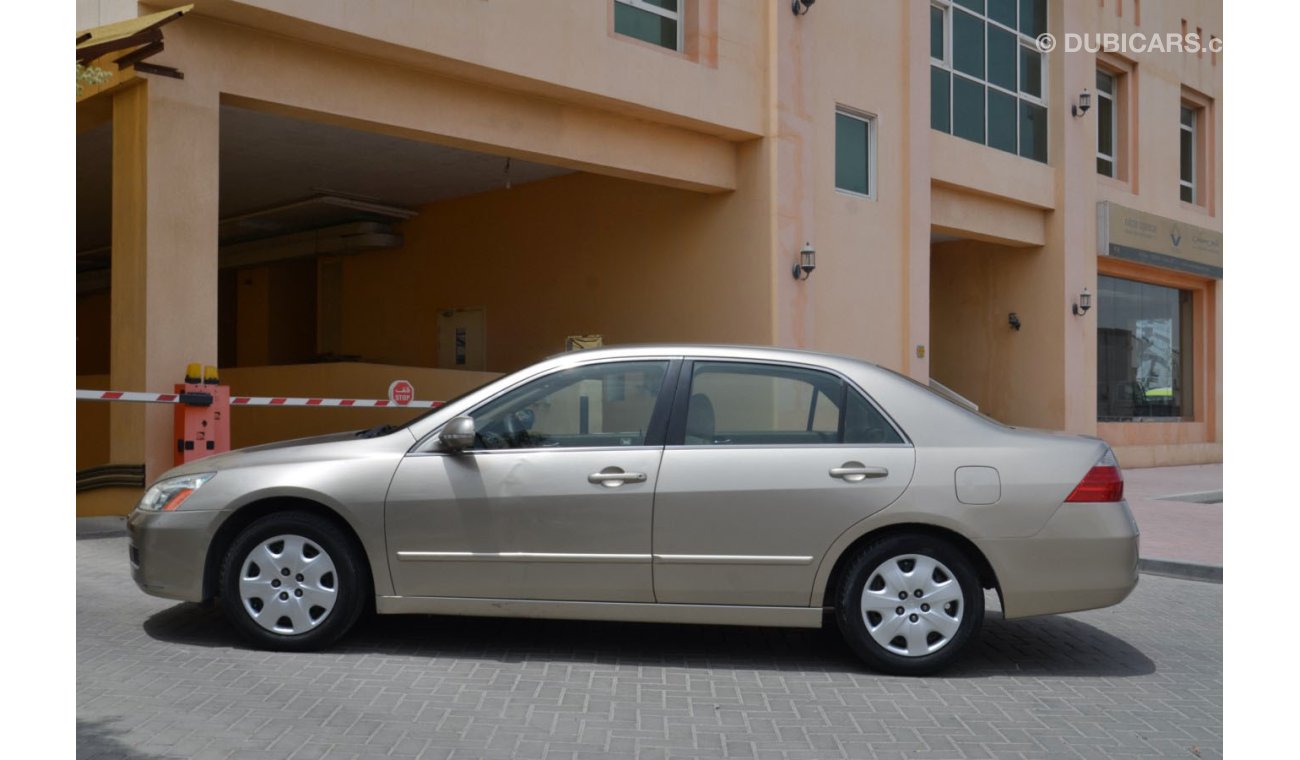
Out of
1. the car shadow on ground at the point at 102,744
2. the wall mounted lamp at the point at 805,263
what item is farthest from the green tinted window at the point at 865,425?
the wall mounted lamp at the point at 805,263

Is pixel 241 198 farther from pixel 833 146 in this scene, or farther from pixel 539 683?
pixel 539 683

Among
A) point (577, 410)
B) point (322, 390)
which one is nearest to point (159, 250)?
point (322, 390)

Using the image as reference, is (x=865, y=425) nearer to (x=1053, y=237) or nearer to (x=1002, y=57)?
(x=1002, y=57)

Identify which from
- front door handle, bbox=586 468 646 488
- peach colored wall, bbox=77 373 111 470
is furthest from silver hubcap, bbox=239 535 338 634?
peach colored wall, bbox=77 373 111 470

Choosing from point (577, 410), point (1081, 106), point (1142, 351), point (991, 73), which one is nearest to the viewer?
point (577, 410)

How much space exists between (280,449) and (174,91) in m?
5.83

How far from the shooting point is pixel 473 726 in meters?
4.75

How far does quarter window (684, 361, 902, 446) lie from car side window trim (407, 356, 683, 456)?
114mm

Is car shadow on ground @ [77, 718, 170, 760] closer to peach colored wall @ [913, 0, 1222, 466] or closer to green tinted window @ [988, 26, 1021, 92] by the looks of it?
peach colored wall @ [913, 0, 1222, 466]

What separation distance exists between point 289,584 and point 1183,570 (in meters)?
7.22

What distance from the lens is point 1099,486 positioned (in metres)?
5.79

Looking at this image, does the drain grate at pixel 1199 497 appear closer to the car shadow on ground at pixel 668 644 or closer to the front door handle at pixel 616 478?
the car shadow on ground at pixel 668 644

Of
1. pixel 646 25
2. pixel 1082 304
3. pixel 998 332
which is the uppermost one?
pixel 646 25

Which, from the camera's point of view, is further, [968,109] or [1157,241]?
[1157,241]
